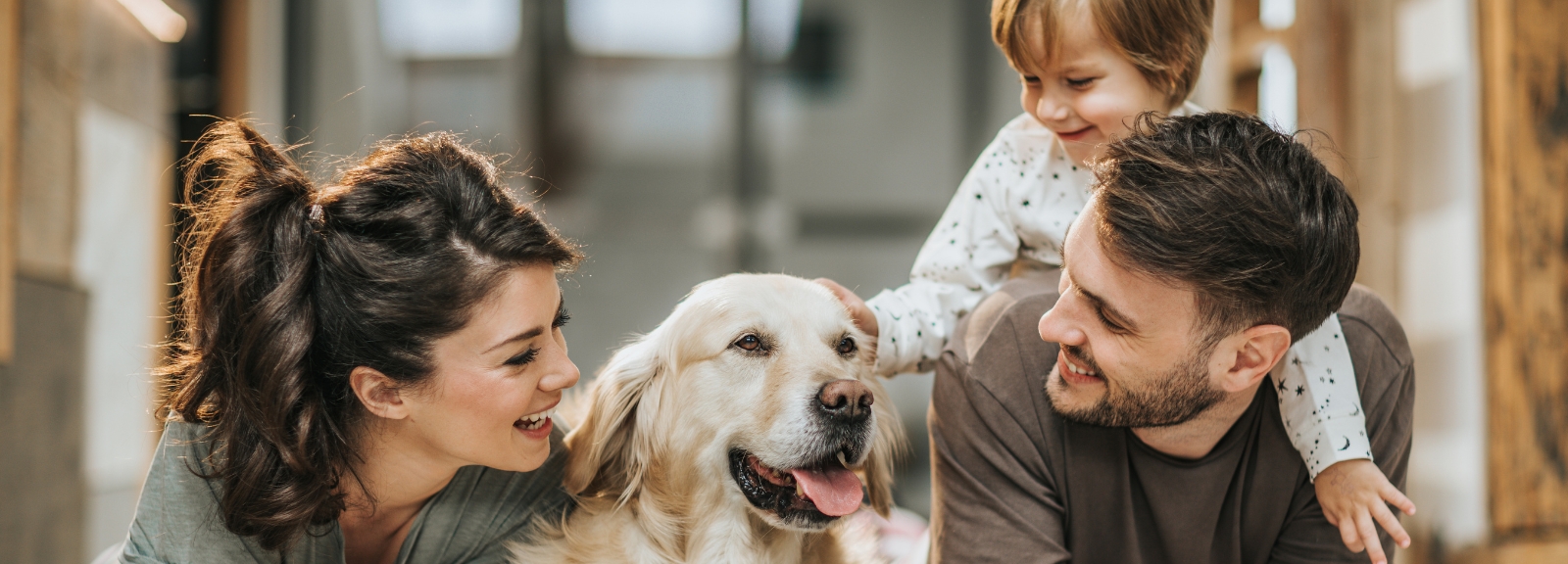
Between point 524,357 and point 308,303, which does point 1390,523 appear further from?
point 308,303

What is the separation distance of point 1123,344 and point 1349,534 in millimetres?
434

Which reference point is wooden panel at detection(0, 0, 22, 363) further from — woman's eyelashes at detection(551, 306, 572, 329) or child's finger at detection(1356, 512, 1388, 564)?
child's finger at detection(1356, 512, 1388, 564)

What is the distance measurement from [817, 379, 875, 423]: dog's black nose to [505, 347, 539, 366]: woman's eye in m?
0.44

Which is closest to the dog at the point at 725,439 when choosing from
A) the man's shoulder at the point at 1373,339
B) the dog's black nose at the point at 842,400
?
the dog's black nose at the point at 842,400

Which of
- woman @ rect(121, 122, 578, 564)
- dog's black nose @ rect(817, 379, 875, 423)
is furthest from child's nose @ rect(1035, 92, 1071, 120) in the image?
woman @ rect(121, 122, 578, 564)

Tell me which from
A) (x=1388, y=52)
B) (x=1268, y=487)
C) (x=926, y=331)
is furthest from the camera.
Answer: (x=1388, y=52)

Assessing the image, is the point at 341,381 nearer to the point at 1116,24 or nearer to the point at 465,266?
the point at 465,266

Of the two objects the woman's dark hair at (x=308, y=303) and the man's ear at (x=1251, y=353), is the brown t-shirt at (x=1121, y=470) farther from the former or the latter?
the woman's dark hair at (x=308, y=303)

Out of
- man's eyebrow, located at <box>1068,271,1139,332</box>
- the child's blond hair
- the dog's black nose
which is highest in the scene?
the child's blond hair

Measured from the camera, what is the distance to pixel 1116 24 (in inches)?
68.7

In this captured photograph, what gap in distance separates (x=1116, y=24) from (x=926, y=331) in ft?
2.03

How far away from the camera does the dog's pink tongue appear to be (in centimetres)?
160

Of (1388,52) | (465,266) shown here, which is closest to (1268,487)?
(465,266)

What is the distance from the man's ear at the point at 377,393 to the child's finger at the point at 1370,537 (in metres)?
1.43
